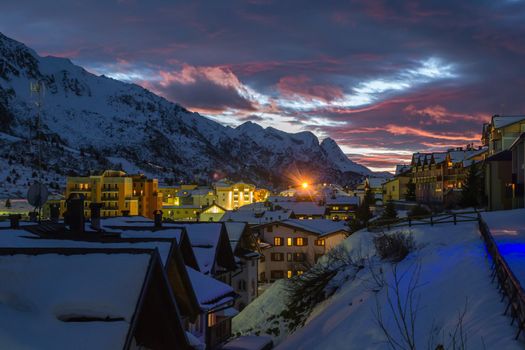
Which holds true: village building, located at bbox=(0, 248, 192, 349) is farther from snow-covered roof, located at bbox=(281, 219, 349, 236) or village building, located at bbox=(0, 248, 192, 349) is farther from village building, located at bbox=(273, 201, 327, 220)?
village building, located at bbox=(273, 201, 327, 220)

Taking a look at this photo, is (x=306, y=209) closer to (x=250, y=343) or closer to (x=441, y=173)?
(x=441, y=173)

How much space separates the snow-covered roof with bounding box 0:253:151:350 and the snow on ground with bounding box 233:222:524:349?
240 inches

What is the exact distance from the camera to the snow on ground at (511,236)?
16094mm

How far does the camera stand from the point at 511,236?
76.9 ft

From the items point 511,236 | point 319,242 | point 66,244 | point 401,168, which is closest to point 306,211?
point 401,168

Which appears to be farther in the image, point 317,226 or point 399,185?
point 399,185

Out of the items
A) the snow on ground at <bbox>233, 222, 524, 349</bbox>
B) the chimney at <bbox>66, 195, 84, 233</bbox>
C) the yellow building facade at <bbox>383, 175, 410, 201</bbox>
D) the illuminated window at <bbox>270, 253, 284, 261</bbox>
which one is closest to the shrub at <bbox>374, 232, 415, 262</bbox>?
the snow on ground at <bbox>233, 222, 524, 349</bbox>

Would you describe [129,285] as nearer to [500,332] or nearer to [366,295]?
[500,332]

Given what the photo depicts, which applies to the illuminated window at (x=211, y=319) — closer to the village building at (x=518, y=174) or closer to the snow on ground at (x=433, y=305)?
the snow on ground at (x=433, y=305)

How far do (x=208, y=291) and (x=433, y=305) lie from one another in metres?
6.73

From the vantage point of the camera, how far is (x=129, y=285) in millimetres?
8023

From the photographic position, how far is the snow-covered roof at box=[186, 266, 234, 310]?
578 inches

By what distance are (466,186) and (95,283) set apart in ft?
189

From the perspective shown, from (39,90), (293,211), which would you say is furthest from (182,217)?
(39,90)
